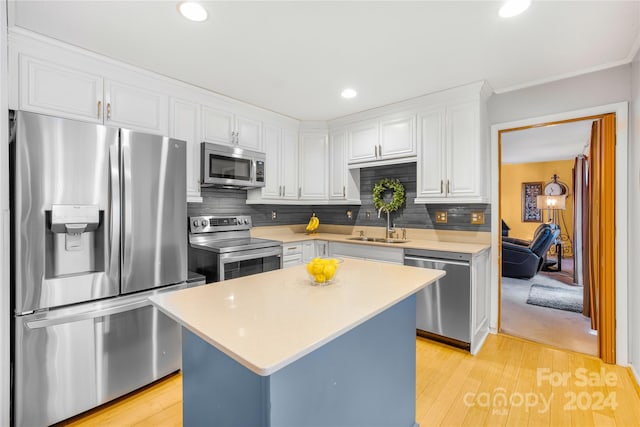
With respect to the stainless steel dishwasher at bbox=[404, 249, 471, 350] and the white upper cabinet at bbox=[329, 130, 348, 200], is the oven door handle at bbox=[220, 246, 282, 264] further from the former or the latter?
the stainless steel dishwasher at bbox=[404, 249, 471, 350]

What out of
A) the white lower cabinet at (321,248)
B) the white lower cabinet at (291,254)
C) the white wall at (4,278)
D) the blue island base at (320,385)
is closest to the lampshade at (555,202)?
the white lower cabinet at (321,248)

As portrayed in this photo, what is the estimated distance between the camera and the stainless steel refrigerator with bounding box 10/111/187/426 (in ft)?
5.39

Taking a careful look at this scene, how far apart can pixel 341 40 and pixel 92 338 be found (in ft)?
8.02

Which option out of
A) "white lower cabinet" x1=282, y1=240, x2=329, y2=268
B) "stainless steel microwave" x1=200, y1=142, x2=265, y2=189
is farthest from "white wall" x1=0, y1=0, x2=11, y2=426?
"white lower cabinet" x1=282, y1=240, x2=329, y2=268

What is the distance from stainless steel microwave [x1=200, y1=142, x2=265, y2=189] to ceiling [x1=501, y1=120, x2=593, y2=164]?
2923 millimetres

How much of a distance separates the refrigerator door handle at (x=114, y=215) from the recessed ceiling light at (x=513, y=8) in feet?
7.96

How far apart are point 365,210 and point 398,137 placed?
1.06 m

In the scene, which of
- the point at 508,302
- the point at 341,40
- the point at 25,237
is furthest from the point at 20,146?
the point at 508,302

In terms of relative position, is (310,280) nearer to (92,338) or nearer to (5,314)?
(92,338)

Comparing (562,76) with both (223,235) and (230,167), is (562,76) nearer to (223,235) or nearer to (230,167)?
(230,167)

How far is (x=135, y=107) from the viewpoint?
2400mm

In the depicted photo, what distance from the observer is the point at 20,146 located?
160cm

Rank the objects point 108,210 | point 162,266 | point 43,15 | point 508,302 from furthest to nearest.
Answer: point 508,302
point 162,266
point 108,210
point 43,15

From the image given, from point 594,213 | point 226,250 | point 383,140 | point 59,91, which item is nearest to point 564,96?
point 594,213
